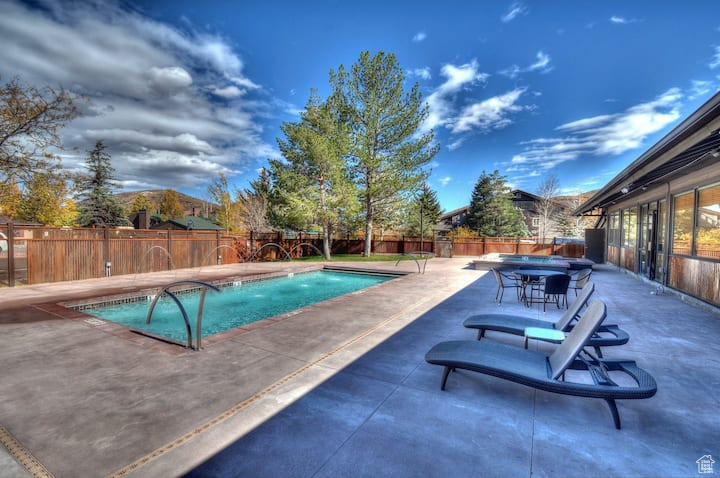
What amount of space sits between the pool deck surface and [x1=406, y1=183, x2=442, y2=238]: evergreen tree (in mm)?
16632

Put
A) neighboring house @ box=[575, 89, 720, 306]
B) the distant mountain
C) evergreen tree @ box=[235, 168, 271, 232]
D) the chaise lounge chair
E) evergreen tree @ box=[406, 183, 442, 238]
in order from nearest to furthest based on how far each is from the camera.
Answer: the chaise lounge chair < neighboring house @ box=[575, 89, 720, 306] < evergreen tree @ box=[406, 183, 442, 238] < evergreen tree @ box=[235, 168, 271, 232] < the distant mountain

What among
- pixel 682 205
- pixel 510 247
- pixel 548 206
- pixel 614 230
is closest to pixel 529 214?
pixel 548 206

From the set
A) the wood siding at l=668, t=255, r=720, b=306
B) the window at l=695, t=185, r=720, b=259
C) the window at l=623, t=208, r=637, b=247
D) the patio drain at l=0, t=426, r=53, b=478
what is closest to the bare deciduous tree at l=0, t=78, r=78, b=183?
the patio drain at l=0, t=426, r=53, b=478

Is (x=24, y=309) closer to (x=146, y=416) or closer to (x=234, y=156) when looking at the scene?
(x=146, y=416)

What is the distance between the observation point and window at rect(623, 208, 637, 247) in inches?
437

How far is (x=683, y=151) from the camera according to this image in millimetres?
4742

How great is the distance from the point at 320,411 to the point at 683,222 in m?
9.50

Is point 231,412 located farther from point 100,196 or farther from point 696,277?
point 100,196

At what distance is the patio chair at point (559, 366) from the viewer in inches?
88.4

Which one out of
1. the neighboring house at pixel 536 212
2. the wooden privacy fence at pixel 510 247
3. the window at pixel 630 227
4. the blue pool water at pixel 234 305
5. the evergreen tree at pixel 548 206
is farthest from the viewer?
the neighboring house at pixel 536 212

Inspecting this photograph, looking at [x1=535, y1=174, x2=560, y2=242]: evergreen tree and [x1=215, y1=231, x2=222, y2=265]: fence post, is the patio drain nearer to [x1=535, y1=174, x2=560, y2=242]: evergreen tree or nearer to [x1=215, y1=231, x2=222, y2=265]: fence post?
[x1=215, y1=231, x2=222, y2=265]: fence post

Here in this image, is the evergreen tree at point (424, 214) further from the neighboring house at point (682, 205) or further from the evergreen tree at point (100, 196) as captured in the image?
the evergreen tree at point (100, 196)

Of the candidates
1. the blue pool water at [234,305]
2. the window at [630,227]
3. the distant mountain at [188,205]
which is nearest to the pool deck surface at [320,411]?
the blue pool water at [234,305]

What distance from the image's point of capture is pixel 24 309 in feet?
Result: 19.5
